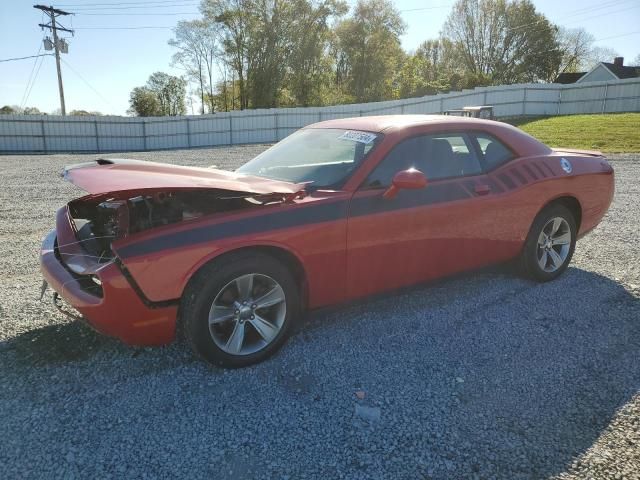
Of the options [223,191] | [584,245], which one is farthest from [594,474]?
[584,245]

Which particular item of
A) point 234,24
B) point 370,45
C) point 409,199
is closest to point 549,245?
point 409,199

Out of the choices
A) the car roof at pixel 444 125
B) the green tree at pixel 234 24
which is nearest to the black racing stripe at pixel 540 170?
the car roof at pixel 444 125

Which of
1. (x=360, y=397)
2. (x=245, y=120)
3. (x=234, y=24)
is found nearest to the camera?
(x=360, y=397)

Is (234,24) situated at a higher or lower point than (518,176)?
higher

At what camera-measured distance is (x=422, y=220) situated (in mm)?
3549

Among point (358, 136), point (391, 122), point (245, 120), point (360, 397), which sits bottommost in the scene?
point (360, 397)

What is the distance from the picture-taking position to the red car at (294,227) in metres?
2.77

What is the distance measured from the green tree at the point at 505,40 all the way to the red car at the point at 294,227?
49.9m

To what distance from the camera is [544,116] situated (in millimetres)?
26828

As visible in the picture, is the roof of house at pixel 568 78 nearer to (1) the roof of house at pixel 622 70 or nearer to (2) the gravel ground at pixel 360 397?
(1) the roof of house at pixel 622 70

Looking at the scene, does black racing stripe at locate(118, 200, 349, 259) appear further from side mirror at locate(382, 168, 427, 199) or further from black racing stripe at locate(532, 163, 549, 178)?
black racing stripe at locate(532, 163, 549, 178)

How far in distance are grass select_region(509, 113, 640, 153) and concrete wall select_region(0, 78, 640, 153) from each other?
2.91 m

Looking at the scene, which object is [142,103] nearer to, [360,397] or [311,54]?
[311,54]

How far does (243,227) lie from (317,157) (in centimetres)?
119
